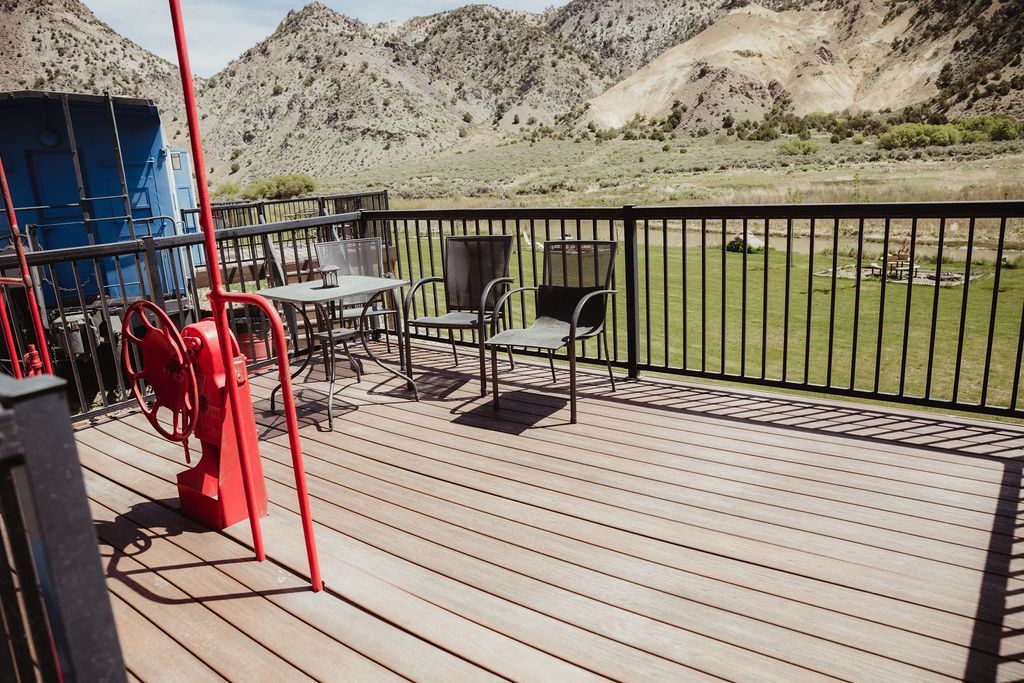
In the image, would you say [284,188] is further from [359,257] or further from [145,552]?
[145,552]

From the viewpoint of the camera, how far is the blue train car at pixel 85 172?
9.81 metres

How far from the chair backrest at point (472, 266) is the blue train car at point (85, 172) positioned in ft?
22.7

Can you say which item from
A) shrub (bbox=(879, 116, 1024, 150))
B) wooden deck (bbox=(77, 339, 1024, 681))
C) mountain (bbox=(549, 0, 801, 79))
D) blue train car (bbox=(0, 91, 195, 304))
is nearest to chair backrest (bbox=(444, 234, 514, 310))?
wooden deck (bbox=(77, 339, 1024, 681))

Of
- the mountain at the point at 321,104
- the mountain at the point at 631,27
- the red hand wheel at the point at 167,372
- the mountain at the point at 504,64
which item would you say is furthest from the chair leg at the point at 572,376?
the mountain at the point at 631,27

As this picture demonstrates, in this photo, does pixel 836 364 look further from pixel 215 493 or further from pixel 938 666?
pixel 215 493

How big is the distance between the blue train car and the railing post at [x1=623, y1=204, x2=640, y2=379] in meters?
8.04

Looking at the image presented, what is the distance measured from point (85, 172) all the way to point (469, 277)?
9109mm

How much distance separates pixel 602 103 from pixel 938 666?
254 feet

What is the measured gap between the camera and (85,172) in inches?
412

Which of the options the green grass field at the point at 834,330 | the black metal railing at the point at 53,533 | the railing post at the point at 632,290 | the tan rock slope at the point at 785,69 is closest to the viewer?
the black metal railing at the point at 53,533

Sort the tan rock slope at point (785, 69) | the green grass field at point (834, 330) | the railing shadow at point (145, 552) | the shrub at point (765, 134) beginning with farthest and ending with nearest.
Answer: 1. the tan rock slope at point (785, 69)
2. the shrub at point (765, 134)
3. the green grass field at point (834, 330)
4. the railing shadow at point (145, 552)

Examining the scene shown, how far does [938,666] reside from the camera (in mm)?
1757

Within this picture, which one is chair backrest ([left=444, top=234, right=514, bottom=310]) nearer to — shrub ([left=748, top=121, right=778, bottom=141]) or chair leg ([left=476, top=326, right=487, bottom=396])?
chair leg ([left=476, top=326, right=487, bottom=396])

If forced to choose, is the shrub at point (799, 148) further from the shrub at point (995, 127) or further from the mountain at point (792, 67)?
the mountain at point (792, 67)
